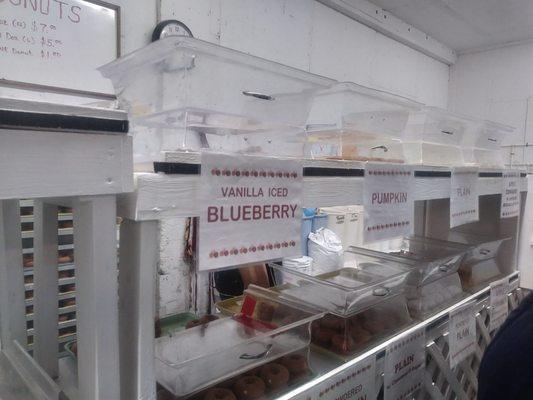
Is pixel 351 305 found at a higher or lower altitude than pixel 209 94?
lower

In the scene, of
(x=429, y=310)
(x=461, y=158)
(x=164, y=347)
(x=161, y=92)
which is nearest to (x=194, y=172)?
(x=161, y=92)

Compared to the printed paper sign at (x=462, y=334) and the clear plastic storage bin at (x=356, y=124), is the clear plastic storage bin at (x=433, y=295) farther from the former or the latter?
the clear plastic storage bin at (x=356, y=124)

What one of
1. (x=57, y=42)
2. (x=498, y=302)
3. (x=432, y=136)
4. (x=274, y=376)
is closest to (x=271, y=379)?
(x=274, y=376)

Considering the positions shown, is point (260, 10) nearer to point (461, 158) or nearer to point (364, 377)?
point (461, 158)

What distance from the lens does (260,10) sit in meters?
2.91

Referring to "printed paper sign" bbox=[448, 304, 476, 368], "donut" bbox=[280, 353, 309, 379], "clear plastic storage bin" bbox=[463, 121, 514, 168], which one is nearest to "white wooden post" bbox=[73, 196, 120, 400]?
"donut" bbox=[280, 353, 309, 379]

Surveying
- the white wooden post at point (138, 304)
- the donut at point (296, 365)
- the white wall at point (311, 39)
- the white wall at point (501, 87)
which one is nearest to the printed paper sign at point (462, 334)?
the donut at point (296, 365)

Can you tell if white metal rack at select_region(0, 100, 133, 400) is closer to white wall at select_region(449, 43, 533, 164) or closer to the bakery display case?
the bakery display case

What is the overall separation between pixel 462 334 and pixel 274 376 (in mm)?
660

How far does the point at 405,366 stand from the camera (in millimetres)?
887

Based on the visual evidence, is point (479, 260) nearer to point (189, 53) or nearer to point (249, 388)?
point (249, 388)

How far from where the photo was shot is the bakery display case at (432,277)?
42.4 inches

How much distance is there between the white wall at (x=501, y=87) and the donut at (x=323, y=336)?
15.1ft

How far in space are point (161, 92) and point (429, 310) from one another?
3.04 ft
